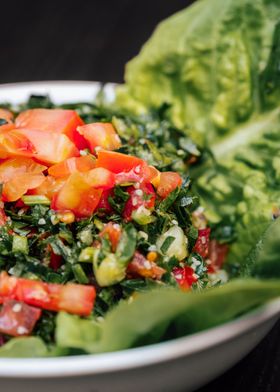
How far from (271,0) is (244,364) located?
74.6 inches

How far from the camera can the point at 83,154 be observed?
279cm

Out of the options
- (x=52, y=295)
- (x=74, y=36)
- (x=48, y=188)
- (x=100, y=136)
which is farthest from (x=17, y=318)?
(x=74, y=36)

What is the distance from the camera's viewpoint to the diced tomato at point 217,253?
329cm

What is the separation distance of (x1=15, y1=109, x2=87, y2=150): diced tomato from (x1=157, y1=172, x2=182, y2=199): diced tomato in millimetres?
383

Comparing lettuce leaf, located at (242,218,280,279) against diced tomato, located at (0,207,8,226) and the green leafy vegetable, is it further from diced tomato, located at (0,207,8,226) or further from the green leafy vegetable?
diced tomato, located at (0,207,8,226)

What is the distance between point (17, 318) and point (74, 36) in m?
4.00

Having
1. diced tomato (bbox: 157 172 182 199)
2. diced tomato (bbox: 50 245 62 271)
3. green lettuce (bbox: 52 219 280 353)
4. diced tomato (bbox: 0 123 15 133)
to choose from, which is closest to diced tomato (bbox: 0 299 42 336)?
green lettuce (bbox: 52 219 280 353)

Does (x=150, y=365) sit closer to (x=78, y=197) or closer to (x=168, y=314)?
(x=168, y=314)

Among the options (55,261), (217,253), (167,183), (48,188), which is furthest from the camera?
(217,253)

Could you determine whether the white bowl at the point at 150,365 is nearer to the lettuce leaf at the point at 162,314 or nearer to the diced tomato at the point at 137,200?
the lettuce leaf at the point at 162,314

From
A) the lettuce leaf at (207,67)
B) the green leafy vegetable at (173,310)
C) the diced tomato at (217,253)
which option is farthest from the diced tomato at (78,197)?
the lettuce leaf at (207,67)

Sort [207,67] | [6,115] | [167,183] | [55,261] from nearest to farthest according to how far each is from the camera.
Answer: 1. [55,261]
2. [167,183]
3. [6,115]
4. [207,67]

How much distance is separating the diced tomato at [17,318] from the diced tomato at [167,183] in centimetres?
79

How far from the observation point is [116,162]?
2713 mm
